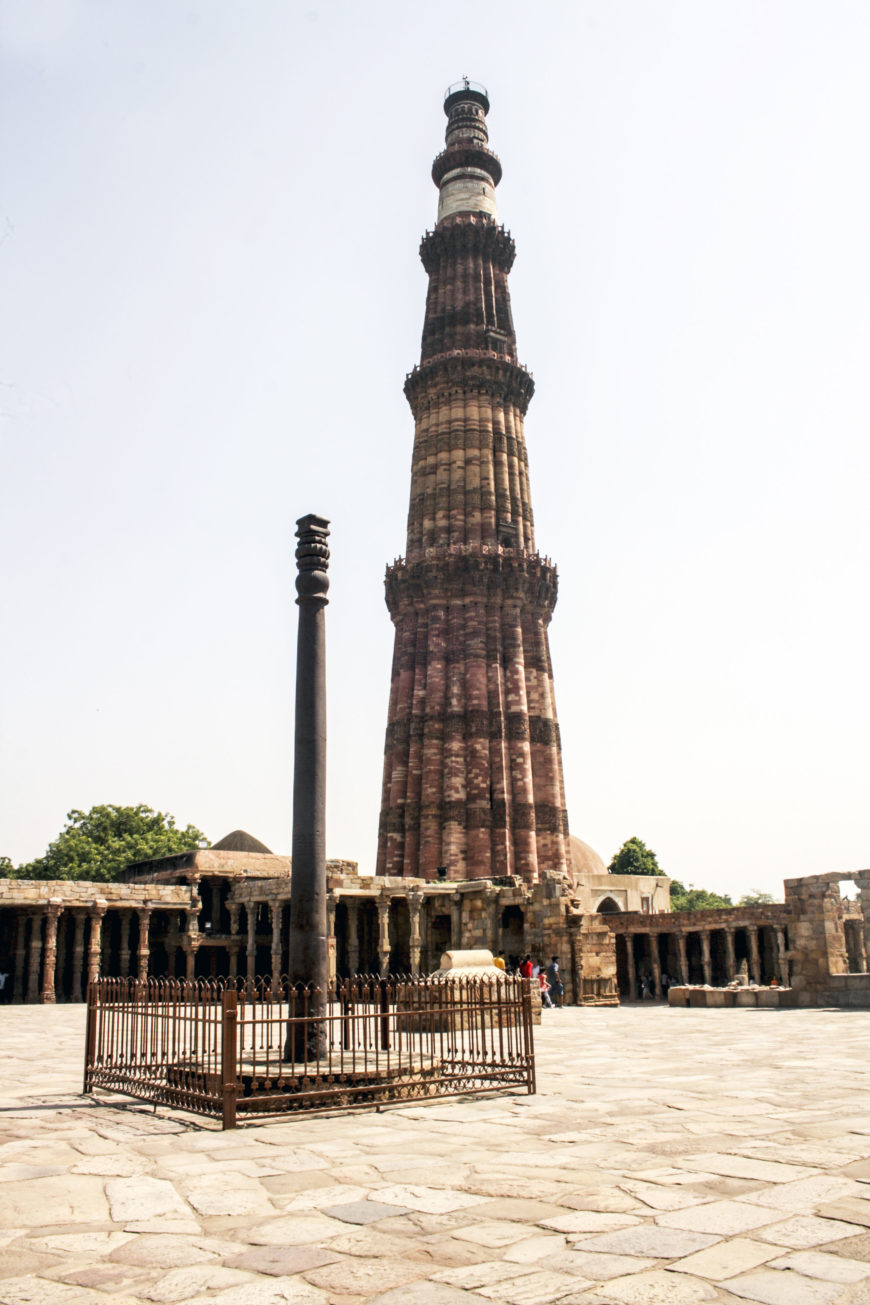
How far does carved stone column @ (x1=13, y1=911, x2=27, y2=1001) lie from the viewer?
28281mm

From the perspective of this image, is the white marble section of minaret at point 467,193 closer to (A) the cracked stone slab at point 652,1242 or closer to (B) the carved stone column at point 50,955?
(B) the carved stone column at point 50,955

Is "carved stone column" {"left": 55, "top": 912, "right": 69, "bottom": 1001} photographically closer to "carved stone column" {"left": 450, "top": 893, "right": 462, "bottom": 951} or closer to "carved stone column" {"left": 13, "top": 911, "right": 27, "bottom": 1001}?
"carved stone column" {"left": 13, "top": 911, "right": 27, "bottom": 1001}

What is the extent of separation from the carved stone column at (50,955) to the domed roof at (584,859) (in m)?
25.1

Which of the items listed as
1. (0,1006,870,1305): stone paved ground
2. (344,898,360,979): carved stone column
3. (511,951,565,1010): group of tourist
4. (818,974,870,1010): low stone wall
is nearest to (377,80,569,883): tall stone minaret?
(344,898,360,979): carved stone column

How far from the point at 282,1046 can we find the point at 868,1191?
5.80m

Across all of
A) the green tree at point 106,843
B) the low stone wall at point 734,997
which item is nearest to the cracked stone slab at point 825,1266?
the low stone wall at point 734,997

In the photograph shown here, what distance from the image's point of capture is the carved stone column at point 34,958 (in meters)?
27.3

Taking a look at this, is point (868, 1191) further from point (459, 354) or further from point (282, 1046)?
point (459, 354)

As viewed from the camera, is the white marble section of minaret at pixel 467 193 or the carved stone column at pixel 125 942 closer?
the carved stone column at pixel 125 942

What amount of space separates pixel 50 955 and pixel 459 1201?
24378 mm

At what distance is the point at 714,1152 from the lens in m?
6.27

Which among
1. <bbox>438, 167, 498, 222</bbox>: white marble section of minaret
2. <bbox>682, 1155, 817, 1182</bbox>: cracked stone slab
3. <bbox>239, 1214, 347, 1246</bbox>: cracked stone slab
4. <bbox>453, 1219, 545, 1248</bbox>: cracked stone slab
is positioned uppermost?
<bbox>438, 167, 498, 222</bbox>: white marble section of minaret

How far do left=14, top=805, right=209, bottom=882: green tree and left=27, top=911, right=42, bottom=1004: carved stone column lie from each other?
2107 cm

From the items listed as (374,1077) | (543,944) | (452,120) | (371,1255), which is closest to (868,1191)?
(371,1255)
